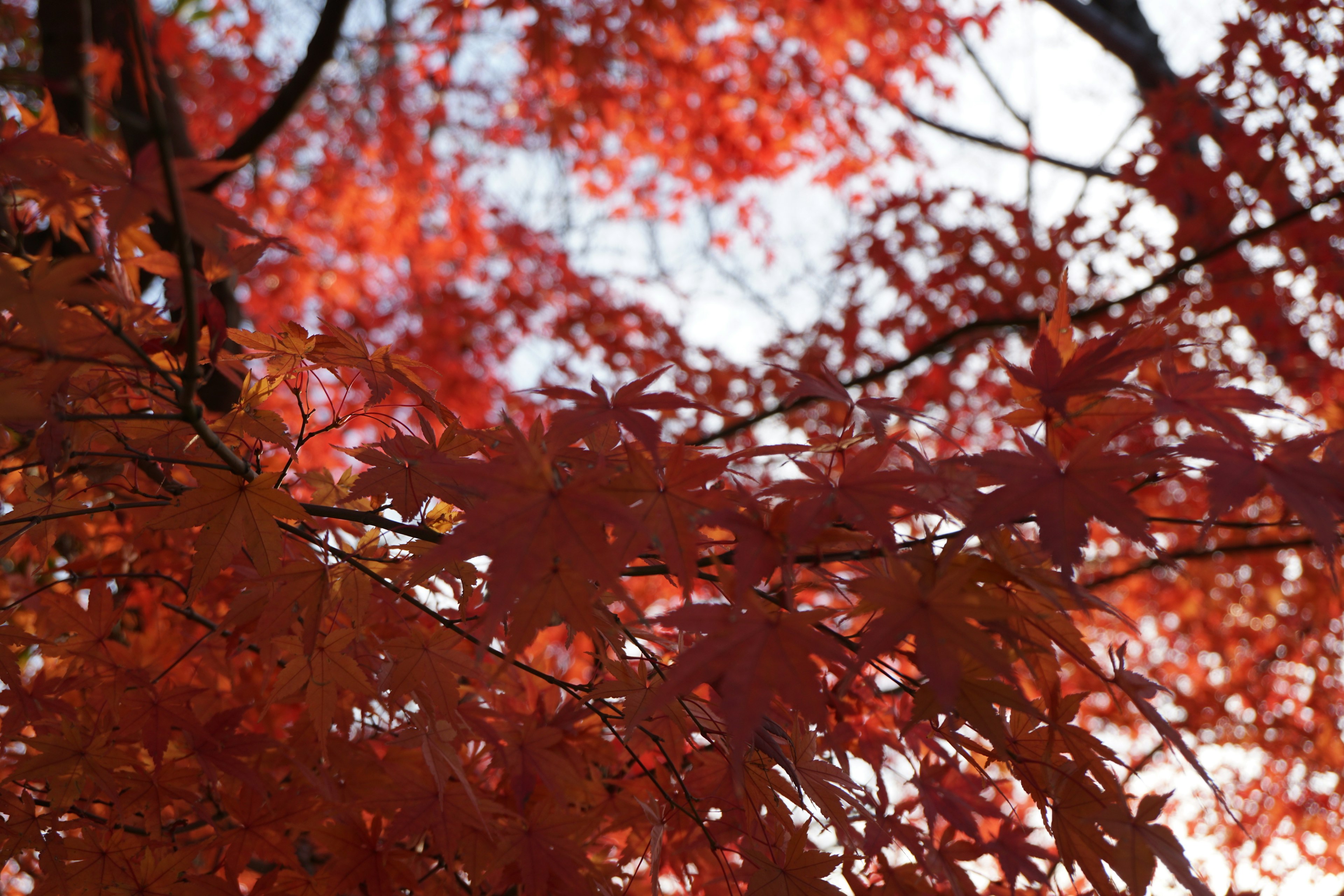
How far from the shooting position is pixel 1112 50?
5383mm

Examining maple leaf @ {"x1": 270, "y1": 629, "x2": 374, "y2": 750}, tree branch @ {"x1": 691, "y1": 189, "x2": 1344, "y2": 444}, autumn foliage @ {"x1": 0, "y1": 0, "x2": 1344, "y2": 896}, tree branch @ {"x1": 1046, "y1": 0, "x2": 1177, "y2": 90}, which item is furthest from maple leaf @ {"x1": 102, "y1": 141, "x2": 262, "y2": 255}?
tree branch @ {"x1": 1046, "y1": 0, "x2": 1177, "y2": 90}

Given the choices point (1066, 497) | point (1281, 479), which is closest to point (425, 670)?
point (1066, 497)

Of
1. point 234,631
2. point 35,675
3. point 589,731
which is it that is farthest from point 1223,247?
point 35,675

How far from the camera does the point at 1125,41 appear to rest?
5312 millimetres

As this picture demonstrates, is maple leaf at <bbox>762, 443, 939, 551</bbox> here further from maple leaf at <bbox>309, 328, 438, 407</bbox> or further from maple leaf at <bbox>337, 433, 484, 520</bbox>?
maple leaf at <bbox>309, 328, 438, 407</bbox>

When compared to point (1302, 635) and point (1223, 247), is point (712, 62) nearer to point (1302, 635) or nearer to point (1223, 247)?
point (1223, 247)

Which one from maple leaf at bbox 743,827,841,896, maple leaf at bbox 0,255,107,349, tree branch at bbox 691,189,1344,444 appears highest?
tree branch at bbox 691,189,1344,444

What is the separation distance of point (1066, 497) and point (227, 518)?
107 centimetres

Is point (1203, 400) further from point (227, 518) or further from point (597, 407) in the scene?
point (227, 518)

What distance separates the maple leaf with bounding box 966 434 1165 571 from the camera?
901 mm

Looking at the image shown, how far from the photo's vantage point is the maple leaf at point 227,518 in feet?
3.55

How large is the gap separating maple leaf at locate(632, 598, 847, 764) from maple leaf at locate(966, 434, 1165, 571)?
23 centimetres

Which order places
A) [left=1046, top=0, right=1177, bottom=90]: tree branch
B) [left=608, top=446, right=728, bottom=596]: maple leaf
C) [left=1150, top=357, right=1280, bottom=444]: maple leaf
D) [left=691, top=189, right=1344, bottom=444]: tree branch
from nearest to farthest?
[left=608, top=446, right=728, bottom=596]: maple leaf
[left=1150, top=357, right=1280, bottom=444]: maple leaf
[left=691, top=189, right=1344, bottom=444]: tree branch
[left=1046, top=0, right=1177, bottom=90]: tree branch

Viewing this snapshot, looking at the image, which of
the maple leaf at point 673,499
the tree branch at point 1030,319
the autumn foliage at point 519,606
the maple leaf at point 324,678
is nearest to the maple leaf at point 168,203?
the autumn foliage at point 519,606
